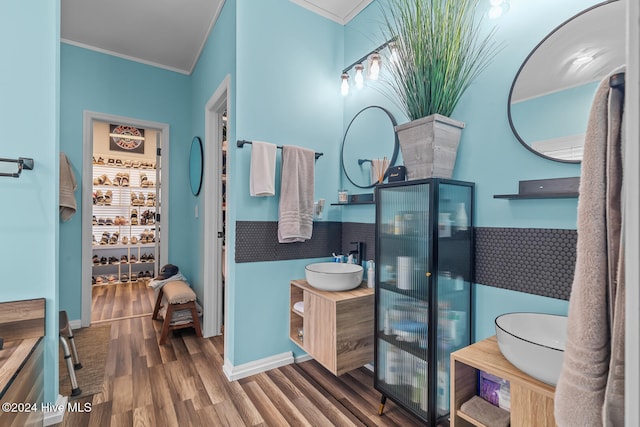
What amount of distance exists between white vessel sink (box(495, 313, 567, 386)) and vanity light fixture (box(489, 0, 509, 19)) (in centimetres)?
144

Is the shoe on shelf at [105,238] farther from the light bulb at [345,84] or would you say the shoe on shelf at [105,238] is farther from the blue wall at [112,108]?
the light bulb at [345,84]

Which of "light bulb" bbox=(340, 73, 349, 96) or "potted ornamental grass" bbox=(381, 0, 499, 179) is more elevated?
"light bulb" bbox=(340, 73, 349, 96)

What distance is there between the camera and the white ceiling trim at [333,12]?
2340mm

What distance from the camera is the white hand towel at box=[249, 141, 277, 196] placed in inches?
80.9

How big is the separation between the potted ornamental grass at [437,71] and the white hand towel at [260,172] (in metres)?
0.94

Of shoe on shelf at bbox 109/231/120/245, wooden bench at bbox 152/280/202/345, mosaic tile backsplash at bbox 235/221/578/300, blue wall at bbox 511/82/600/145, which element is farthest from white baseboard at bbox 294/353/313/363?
shoe on shelf at bbox 109/231/120/245

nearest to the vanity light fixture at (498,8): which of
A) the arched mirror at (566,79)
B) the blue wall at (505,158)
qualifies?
the blue wall at (505,158)

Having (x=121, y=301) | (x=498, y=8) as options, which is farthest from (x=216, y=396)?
(x=121, y=301)

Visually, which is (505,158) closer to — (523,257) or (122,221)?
(523,257)

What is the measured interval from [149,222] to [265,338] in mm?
4080

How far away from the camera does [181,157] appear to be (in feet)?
11.9

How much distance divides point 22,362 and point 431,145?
2108mm

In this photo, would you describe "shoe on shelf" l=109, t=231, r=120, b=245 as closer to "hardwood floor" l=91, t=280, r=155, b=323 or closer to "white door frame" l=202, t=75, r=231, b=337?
"hardwood floor" l=91, t=280, r=155, b=323

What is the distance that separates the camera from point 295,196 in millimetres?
2162
